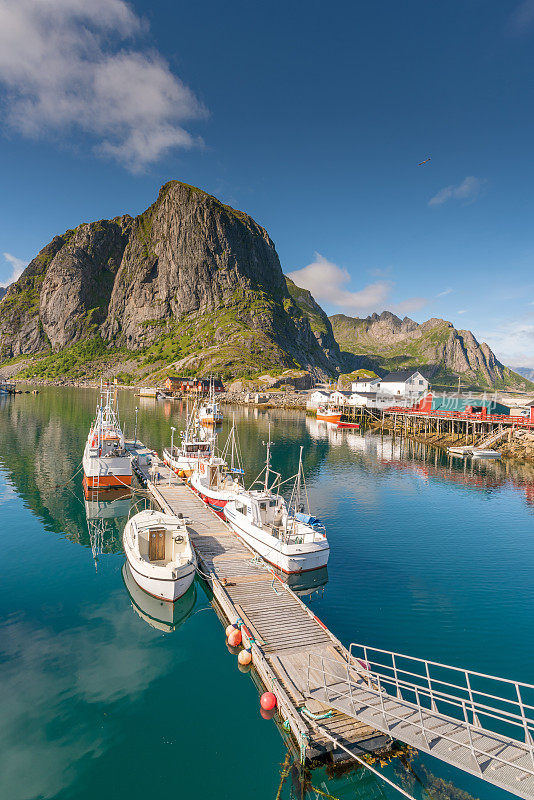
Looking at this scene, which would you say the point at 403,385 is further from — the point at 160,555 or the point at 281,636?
the point at 281,636

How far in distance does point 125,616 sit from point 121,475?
25.2 metres

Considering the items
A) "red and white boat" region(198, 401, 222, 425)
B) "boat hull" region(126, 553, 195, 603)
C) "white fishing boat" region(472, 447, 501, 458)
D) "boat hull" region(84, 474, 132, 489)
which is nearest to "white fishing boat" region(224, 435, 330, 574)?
"boat hull" region(126, 553, 195, 603)

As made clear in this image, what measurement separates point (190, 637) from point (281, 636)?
5.52 meters

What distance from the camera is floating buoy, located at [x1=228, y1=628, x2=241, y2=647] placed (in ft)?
66.7

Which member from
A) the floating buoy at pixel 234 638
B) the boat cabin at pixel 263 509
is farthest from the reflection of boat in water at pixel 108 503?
the floating buoy at pixel 234 638

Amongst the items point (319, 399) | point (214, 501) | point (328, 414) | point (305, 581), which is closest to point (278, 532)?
point (305, 581)

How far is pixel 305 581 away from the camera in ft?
92.0

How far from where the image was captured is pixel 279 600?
22.8 m

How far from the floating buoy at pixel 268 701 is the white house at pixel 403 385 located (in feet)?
452

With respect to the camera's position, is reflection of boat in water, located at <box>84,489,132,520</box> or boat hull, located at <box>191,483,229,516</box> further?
reflection of boat in water, located at <box>84,489,132,520</box>

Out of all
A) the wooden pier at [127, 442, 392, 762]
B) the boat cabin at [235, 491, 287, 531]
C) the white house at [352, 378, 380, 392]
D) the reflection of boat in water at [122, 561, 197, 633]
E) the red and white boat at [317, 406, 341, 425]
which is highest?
the white house at [352, 378, 380, 392]

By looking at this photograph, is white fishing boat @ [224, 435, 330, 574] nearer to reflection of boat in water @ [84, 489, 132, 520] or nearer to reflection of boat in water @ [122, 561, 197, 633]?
reflection of boat in water @ [122, 561, 197, 633]

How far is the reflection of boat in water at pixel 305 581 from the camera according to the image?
27.2 meters

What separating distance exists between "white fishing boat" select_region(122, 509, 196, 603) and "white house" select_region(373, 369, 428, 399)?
130 meters
